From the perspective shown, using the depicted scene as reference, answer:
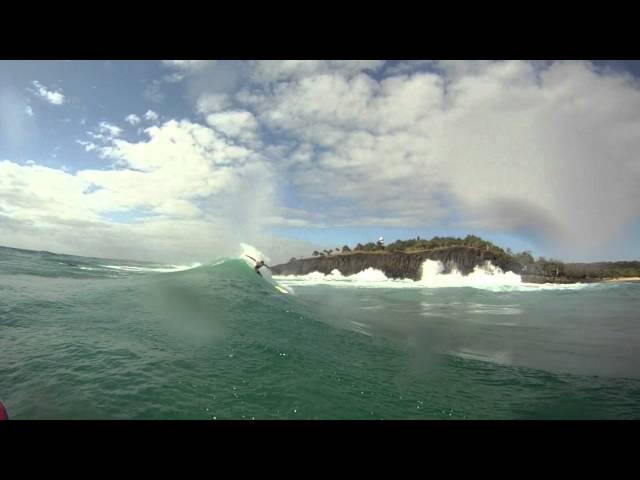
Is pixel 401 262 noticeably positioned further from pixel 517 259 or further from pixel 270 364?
pixel 270 364

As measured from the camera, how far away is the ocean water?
15.8ft

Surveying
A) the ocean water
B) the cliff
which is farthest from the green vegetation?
the ocean water

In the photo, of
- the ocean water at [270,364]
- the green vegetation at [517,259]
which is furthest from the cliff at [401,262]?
the ocean water at [270,364]

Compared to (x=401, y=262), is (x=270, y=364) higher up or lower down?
lower down

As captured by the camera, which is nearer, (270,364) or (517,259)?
(270,364)

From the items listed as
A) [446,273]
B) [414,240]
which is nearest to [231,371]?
Answer: [446,273]

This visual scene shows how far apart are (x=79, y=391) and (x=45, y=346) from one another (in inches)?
108

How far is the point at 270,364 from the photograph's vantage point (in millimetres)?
6445

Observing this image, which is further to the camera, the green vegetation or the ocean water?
the green vegetation

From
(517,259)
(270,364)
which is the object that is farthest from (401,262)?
(270,364)

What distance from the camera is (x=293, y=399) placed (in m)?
5.02

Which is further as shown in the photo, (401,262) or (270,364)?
Answer: (401,262)

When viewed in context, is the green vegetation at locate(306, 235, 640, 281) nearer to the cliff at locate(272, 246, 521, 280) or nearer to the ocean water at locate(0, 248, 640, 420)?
the cliff at locate(272, 246, 521, 280)
